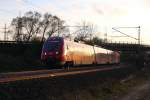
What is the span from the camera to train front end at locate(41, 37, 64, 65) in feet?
126

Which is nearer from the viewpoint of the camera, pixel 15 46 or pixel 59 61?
pixel 59 61

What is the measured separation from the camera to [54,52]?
3900 centimetres

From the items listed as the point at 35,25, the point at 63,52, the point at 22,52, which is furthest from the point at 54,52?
the point at 35,25

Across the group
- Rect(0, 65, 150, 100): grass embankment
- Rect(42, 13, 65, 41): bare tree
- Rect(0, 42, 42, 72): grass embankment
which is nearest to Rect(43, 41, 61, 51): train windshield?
Rect(0, 42, 42, 72): grass embankment

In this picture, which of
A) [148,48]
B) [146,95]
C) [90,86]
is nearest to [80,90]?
[90,86]

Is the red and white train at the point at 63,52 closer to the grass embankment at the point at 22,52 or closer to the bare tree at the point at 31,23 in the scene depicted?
the grass embankment at the point at 22,52

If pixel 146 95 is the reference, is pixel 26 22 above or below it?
above

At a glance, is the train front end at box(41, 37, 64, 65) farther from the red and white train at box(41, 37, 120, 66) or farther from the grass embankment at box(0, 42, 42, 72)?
the grass embankment at box(0, 42, 42, 72)

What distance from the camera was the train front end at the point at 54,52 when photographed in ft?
126

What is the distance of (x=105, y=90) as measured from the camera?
2523 cm

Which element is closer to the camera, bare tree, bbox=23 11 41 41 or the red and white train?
the red and white train

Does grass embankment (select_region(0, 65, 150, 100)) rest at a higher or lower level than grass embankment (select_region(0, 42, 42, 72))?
lower

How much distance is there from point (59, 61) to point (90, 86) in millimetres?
13616

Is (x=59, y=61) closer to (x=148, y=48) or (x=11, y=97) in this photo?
(x=11, y=97)
